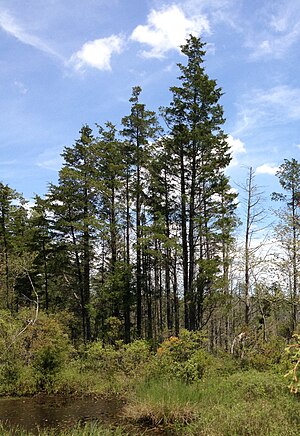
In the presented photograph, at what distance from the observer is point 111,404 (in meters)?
12.0

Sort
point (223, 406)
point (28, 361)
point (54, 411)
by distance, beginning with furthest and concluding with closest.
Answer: point (28, 361), point (54, 411), point (223, 406)

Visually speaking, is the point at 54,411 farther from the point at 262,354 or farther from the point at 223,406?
the point at 262,354

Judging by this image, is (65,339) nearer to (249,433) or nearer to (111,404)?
(111,404)

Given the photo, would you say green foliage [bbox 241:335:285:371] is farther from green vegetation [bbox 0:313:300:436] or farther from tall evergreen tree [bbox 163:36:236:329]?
tall evergreen tree [bbox 163:36:236:329]

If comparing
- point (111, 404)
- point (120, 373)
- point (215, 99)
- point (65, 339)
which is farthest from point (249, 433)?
point (215, 99)

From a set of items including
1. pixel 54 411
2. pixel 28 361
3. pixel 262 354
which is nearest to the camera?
pixel 54 411

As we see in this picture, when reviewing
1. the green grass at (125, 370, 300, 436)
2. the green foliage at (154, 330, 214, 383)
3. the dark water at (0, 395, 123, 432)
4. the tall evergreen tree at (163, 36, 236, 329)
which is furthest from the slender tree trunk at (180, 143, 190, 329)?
the green grass at (125, 370, 300, 436)

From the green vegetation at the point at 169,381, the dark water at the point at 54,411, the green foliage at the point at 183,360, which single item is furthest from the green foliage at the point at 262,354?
the dark water at the point at 54,411

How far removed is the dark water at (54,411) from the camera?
9.80 metres

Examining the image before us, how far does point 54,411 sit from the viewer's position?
11242mm

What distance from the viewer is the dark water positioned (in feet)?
32.2

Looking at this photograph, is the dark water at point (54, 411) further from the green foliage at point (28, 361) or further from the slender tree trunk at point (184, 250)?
the slender tree trunk at point (184, 250)

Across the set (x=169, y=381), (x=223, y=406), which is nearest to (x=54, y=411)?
(x=169, y=381)

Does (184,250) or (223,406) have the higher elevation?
(184,250)
